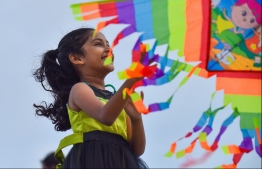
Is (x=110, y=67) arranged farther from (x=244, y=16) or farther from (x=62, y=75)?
(x=244, y=16)

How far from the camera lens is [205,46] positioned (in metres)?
2.79

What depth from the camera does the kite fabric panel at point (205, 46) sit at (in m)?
2.54

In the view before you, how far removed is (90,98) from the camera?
2.67 metres

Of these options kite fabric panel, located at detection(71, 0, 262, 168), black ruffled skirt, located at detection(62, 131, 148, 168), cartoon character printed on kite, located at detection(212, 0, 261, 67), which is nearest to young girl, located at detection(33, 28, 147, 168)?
black ruffled skirt, located at detection(62, 131, 148, 168)

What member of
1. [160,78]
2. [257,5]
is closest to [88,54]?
[160,78]

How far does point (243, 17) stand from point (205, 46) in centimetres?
18

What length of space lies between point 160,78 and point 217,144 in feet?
1.18

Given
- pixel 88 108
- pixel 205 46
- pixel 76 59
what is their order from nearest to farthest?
pixel 88 108 → pixel 205 46 → pixel 76 59

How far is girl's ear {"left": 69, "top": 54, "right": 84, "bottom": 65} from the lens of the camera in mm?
2898

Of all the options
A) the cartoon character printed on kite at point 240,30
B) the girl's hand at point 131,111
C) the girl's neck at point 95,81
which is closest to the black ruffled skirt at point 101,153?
the girl's hand at point 131,111

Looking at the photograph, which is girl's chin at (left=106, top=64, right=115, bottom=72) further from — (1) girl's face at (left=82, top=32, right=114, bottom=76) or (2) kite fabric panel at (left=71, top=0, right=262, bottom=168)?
(2) kite fabric panel at (left=71, top=0, right=262, bottom=168)

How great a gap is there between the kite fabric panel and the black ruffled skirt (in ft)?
0.58

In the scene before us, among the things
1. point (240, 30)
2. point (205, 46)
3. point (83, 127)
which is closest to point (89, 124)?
point (83, 127)

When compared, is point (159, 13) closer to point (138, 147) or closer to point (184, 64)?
point (184, 64)
